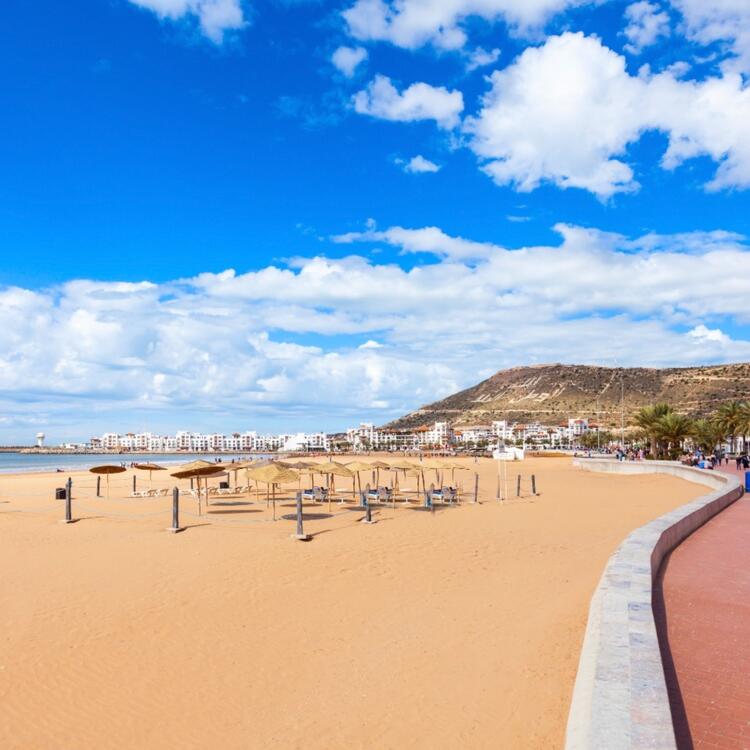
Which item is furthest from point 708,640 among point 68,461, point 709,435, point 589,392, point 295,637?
point 589,392

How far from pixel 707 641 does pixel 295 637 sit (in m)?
4.38

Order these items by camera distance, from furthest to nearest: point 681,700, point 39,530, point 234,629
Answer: point 39,530
point 234,629
point 681,700

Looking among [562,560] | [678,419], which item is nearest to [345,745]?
[562,560]

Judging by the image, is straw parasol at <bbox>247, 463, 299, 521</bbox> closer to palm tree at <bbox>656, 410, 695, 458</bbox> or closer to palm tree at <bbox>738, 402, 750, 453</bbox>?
palm tree at <bbox>656, 410, 695, 458</bbox>

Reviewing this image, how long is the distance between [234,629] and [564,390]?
155 metres

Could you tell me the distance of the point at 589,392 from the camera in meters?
146

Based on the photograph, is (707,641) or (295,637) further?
(295,637)

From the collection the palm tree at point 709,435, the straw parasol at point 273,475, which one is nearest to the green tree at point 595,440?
the palm tree at point 709,435

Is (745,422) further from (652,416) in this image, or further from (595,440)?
(595,440)

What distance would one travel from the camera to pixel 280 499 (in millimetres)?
23484

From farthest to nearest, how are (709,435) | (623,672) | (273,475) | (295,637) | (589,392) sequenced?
(589,392), (709,435), (273,475), (295,637), (623,672)

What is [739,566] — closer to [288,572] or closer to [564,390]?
[288,572]

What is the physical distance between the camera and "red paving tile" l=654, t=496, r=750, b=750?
400 centimetres

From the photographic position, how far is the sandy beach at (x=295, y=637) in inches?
208
